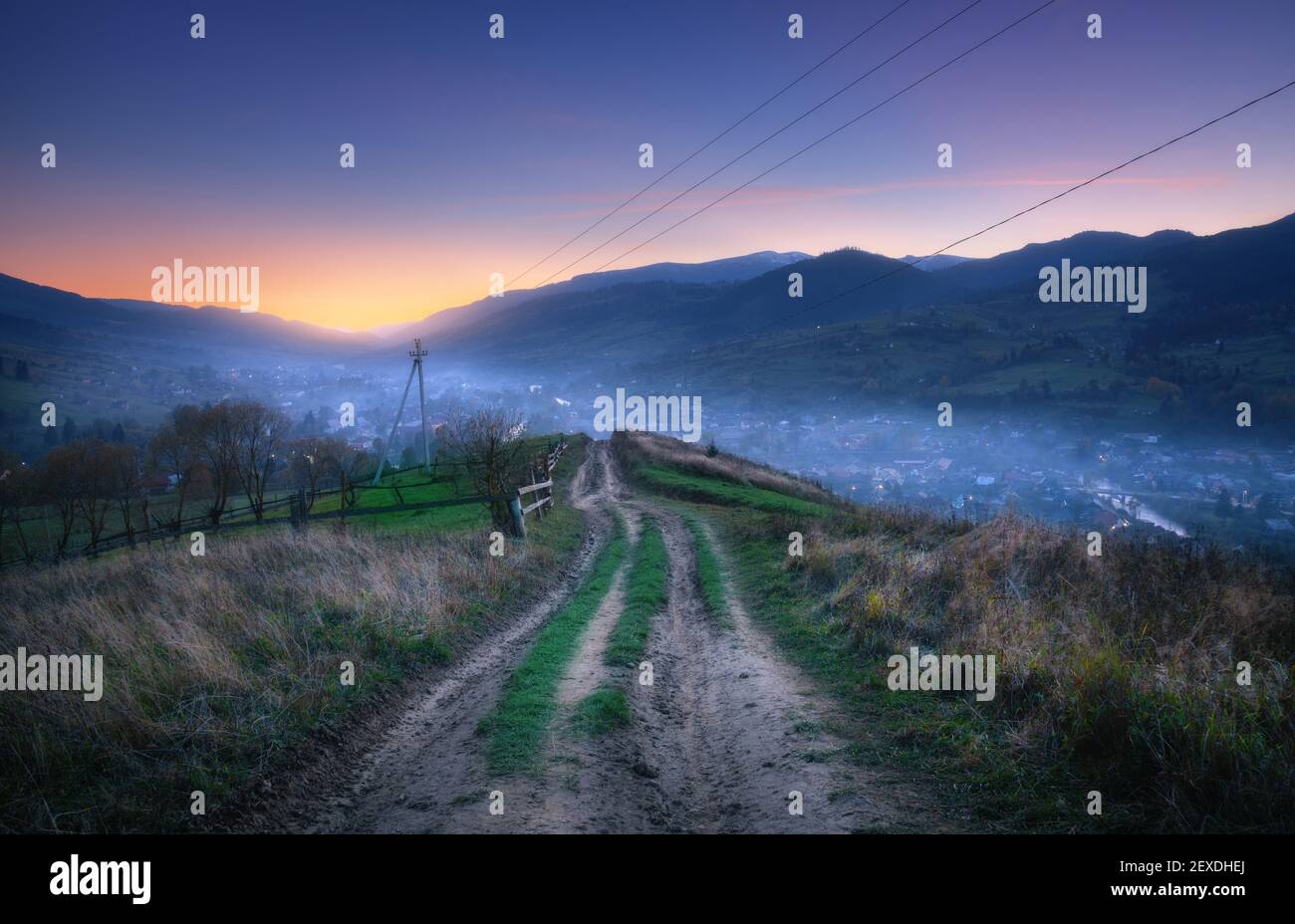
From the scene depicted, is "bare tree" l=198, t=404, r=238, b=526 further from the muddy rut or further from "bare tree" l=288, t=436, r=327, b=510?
the muddy rut

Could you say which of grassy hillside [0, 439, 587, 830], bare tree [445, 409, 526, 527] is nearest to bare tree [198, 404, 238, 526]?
bare tree [445, 409, 526, 527]

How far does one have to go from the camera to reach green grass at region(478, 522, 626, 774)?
5875mm

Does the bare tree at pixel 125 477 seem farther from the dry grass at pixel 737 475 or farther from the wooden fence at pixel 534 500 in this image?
the dry grass at pixel 737 475

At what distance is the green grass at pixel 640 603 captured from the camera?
31.2ft

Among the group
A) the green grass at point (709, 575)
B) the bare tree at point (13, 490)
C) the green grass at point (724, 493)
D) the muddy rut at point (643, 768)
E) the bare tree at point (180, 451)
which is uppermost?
the bare tree at point (180, 451)

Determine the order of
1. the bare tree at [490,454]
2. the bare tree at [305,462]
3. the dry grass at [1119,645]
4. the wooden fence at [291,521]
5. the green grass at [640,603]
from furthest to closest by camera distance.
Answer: the bare tree at [305,462] < the bare tree at [490,454] < the wooden fence at [291,521] < the green grass at [640,603] < the dry grass at [1119,645]

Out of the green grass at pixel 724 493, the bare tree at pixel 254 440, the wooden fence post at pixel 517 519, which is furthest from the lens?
the green grass at pixel 724 493

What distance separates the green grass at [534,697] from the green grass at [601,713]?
0.35 meters

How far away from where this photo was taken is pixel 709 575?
15.6m

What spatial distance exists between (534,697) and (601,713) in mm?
1033

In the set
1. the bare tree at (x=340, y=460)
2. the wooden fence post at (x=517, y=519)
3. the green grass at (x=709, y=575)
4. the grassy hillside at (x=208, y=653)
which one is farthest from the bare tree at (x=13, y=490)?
the green grass at (x=709, y=575)

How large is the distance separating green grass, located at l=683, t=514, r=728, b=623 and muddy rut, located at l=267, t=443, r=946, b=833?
291 centimetres
